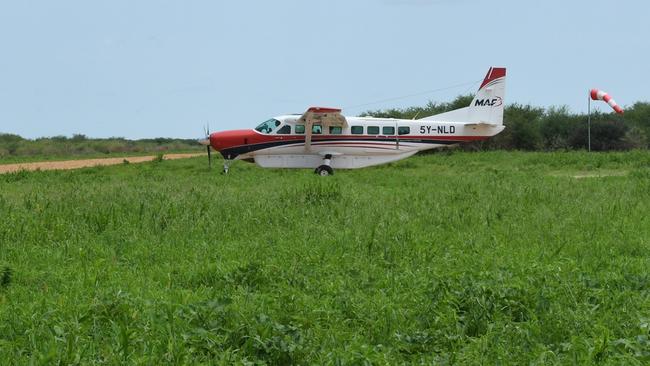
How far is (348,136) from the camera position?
23328mm

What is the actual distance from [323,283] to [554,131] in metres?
37.9

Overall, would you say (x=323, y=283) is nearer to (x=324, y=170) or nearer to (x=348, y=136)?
(x=324, y=170)

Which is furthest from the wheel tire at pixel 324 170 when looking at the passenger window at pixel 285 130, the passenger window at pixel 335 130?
the passenger window at pixel 285 130

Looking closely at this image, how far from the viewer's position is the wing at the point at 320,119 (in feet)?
71.6

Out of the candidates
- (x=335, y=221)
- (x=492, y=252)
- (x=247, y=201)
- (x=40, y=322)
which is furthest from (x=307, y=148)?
(x=40, y=322)

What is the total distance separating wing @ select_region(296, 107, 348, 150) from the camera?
71.6ft

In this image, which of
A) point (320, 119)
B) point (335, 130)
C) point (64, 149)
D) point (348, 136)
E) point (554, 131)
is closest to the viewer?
point (320, 119)

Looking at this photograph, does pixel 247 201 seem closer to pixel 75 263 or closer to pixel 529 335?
pixel 75 263

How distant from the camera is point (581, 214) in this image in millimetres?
8500

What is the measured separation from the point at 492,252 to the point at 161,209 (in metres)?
4.56

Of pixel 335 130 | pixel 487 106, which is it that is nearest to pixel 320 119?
pixel 335 130

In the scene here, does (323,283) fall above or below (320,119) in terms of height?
below

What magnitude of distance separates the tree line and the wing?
644 inches

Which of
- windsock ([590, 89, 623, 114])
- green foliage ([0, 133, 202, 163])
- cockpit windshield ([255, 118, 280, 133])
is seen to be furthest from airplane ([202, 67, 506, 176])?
green foliage ([0, 133, 202, 163])
